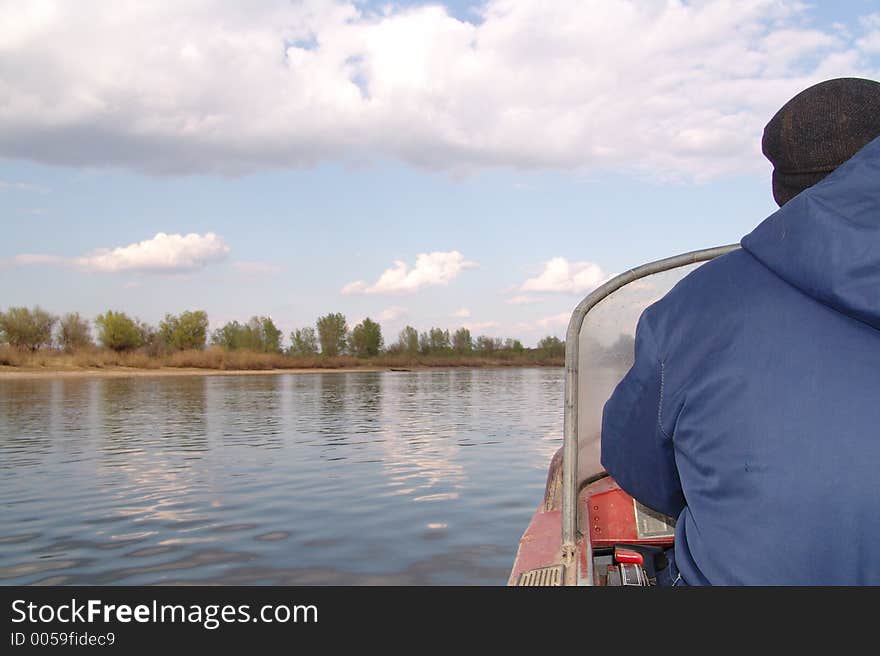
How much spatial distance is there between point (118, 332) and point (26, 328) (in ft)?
29.6

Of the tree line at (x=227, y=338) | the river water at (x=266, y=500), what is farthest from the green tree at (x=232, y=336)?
the river water at (x=266, y=500)

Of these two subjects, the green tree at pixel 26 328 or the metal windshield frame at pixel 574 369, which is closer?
the metal windshield frame at pixel 574 369

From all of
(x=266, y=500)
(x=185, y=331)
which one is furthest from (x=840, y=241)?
(x=185, y=331)

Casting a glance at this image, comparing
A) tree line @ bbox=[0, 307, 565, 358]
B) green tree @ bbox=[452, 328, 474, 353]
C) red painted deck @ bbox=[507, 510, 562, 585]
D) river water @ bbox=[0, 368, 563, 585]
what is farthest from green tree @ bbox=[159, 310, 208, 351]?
red painted deck @ bbox=[507, 510, 562, 585]

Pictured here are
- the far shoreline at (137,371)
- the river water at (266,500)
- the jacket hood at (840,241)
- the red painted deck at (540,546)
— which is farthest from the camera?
the far shoreline at (137,371)

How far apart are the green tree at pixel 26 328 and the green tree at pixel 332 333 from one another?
34689 mm

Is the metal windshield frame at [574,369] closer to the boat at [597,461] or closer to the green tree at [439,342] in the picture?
the boat at [597,461]

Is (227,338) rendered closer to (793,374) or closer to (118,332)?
(118,332)

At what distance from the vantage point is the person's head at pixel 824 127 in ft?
4.90

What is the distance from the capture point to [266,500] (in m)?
9.31
